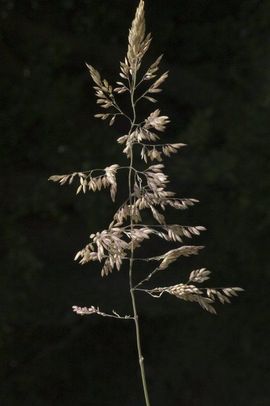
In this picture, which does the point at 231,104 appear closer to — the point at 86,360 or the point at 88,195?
the point at 88,195

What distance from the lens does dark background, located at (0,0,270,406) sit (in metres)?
4.04

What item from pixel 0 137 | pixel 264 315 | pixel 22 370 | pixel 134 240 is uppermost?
pixel 0 137

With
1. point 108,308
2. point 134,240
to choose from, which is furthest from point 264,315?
point 134,240

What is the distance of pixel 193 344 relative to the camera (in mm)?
4234

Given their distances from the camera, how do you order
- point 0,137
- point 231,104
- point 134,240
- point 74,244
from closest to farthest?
point 134,240, point 0,137, point 74,244, point 231,104

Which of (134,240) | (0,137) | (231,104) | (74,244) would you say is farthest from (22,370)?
(134,240)

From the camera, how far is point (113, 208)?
4250mm

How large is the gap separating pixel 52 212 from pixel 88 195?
188 millimetres

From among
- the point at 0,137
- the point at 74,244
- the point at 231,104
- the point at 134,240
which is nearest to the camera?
the point at 134,240

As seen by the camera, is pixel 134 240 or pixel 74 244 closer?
pixel 134 240

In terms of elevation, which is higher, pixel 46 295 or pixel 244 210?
pixel 244 210

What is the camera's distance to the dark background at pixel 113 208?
4043mm

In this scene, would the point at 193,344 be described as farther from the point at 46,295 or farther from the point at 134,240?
the point at 134,240

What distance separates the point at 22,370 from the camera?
4035mm
